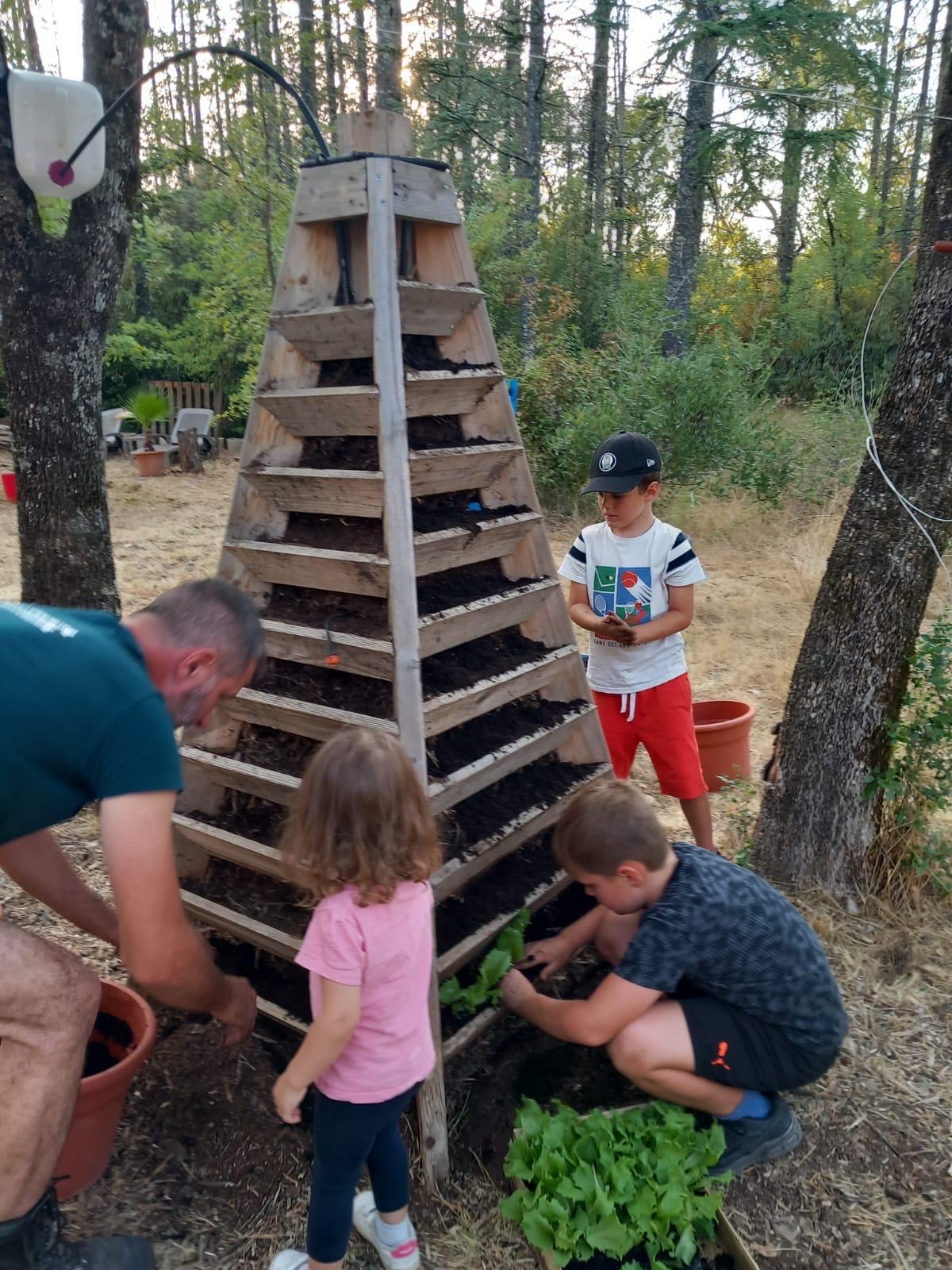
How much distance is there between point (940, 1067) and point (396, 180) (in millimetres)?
2956

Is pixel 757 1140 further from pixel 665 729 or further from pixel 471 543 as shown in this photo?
pixel 471 543

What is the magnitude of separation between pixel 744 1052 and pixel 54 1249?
161cm

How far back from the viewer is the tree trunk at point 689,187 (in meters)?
12.9

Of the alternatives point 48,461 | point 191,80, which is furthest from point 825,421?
point 191,80

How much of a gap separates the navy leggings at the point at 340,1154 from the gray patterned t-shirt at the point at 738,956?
25.6 inches

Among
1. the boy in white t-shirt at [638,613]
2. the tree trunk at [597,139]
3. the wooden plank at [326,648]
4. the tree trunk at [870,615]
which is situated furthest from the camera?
the tree trunk at [597,139]

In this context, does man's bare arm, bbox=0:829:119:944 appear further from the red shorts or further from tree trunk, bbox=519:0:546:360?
tree trunk, bbox=519:0:546:360

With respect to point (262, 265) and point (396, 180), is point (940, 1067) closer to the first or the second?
point (396, 180)

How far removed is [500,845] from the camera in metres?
2.57

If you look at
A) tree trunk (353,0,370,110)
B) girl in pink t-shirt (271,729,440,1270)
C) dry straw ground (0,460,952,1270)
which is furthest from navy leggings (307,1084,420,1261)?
tree trunk (353,0,370,110)

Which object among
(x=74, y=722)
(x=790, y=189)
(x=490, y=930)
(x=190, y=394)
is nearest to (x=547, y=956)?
(x=490, y=930)

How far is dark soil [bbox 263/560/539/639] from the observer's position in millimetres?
2428

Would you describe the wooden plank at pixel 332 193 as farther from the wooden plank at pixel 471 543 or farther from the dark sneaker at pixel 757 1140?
the dark sneaker at pixel 757 1140

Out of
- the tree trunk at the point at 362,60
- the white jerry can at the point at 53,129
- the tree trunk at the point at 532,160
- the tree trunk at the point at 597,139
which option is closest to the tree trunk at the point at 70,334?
the white jerry can at the point at 53,129
